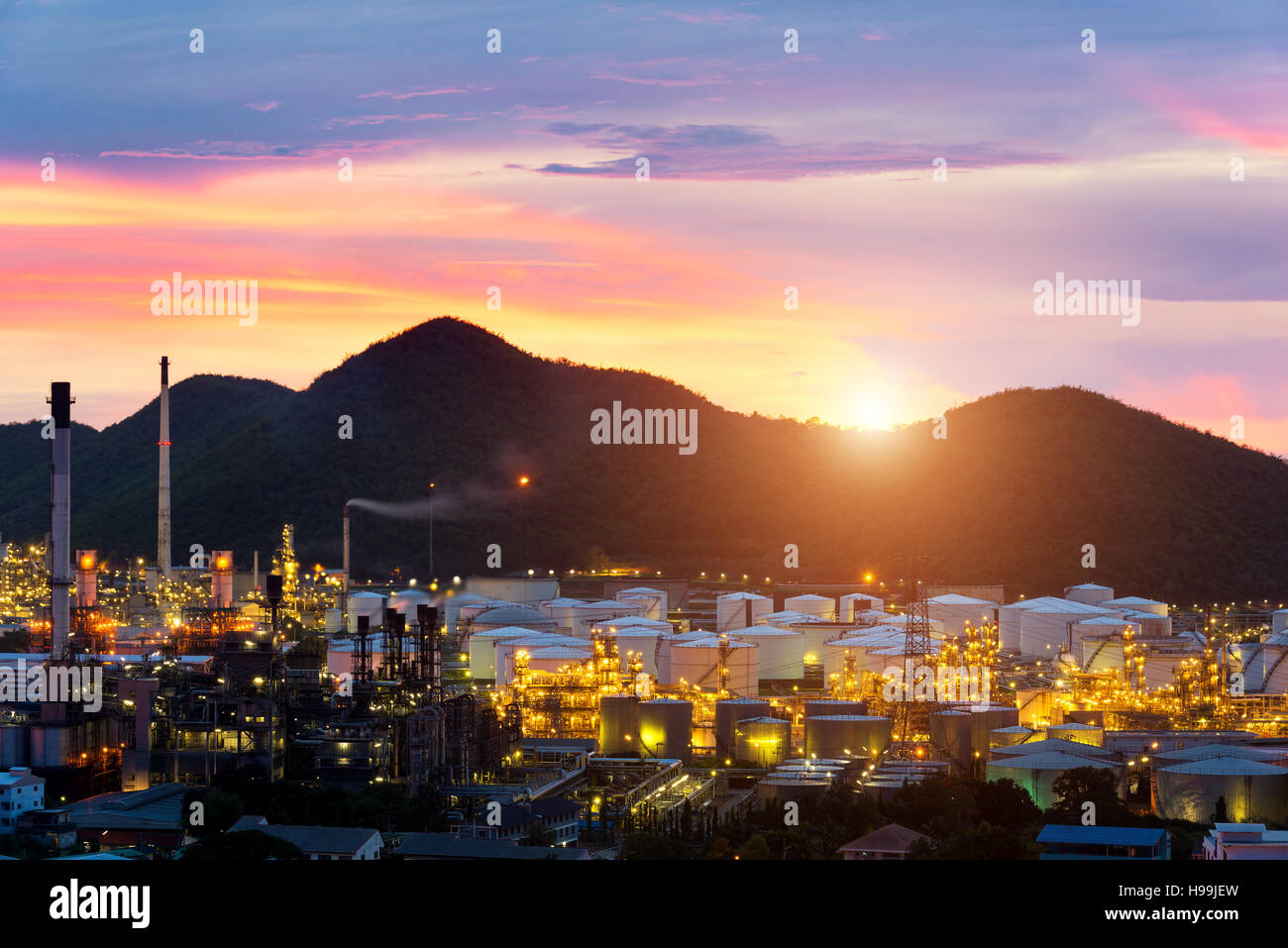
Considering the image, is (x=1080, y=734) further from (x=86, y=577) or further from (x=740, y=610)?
(x=86, y=577)

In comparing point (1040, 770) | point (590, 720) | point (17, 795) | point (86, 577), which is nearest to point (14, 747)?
point (17, 795)

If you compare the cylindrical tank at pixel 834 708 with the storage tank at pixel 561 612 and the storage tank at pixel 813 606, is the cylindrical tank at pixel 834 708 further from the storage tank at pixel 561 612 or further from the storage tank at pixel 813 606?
the storage tank at pixel 813 606

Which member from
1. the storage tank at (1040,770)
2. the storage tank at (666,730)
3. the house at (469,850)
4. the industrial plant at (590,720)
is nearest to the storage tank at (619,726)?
the industrial plant at (590,720)

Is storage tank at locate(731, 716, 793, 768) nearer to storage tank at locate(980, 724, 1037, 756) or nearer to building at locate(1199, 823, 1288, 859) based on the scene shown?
storage tank at locate(980, 724, 1037, 756)

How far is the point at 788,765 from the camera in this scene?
43406 mm

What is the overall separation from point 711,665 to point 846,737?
13.8 metres

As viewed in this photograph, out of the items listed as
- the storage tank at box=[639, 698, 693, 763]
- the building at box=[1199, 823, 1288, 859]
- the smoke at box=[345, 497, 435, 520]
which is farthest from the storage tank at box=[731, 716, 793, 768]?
the smoke at box=[345, 497, 435, 520]

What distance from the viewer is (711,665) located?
59.9 metres

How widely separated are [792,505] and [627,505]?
1337cm

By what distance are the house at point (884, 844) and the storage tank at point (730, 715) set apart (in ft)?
52.3

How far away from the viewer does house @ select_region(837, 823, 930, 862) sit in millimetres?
31891

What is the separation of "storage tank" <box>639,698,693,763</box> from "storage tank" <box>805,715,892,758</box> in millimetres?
3753
